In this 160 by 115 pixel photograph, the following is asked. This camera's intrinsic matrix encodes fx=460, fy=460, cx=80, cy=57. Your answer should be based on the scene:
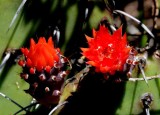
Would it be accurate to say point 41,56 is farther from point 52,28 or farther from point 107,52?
point 52,28

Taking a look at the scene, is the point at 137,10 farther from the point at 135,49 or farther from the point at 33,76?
the point at 33,76

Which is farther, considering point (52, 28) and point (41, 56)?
point (52, 28)

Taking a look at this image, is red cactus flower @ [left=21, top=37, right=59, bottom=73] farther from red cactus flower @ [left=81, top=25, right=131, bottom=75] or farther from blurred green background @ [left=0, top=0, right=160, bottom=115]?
blurred green background @ [left=0, top=0, right=160, bottom=115]

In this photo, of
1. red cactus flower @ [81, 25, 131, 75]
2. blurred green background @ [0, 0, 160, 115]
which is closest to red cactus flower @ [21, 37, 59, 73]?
red cactus flower @ [81, 25, 131, 75]

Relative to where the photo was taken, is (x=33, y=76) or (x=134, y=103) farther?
(x=134, y=103)

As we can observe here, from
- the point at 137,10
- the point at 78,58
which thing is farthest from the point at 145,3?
the point at 78,58

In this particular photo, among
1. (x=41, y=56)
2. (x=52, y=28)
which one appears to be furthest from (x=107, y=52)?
(x=52, y=28)
